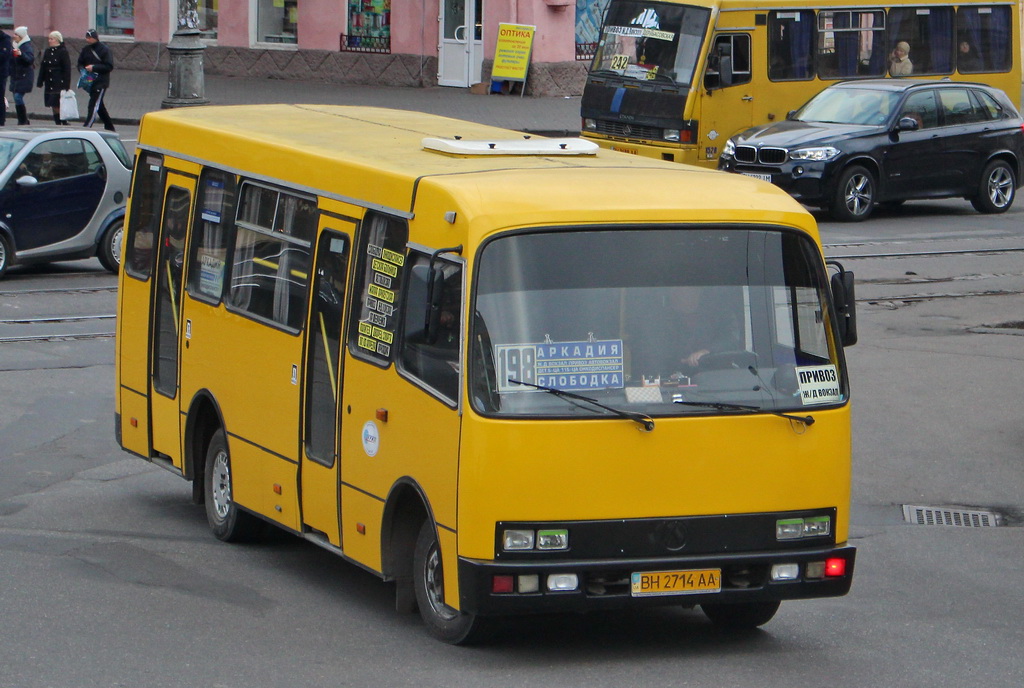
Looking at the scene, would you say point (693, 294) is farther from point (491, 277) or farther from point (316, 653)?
point (316, 653)

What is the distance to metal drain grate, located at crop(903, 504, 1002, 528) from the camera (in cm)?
1016

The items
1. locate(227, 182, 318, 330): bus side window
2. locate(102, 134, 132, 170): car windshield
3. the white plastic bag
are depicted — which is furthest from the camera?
the white plastic bag

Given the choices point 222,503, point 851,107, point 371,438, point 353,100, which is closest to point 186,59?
point 353,100

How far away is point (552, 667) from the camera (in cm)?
691

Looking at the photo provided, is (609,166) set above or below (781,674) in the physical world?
above

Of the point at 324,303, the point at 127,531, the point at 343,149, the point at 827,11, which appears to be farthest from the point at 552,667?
the point at 827,11

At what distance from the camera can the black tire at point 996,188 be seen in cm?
2411

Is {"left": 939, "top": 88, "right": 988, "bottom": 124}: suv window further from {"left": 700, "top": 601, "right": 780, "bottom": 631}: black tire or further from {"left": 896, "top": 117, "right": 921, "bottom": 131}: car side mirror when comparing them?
{"left": 700, "top": 601, "right": 780, "bottom": 631}: black tire

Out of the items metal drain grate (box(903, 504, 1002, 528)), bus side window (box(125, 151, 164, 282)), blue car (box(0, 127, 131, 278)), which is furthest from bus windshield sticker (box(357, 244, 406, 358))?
blue car (box(0, 127, 131, 278))

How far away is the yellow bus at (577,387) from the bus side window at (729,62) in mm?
17460

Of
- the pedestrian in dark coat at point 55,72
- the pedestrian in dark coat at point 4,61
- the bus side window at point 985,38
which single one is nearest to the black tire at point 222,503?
the pedestrian in dark coat at point 55,72

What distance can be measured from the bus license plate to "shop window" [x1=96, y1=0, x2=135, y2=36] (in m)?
34.3

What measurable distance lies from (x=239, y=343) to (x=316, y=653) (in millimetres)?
2447

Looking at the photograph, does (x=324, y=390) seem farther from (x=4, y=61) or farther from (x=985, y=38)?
(x=4, y=61)
